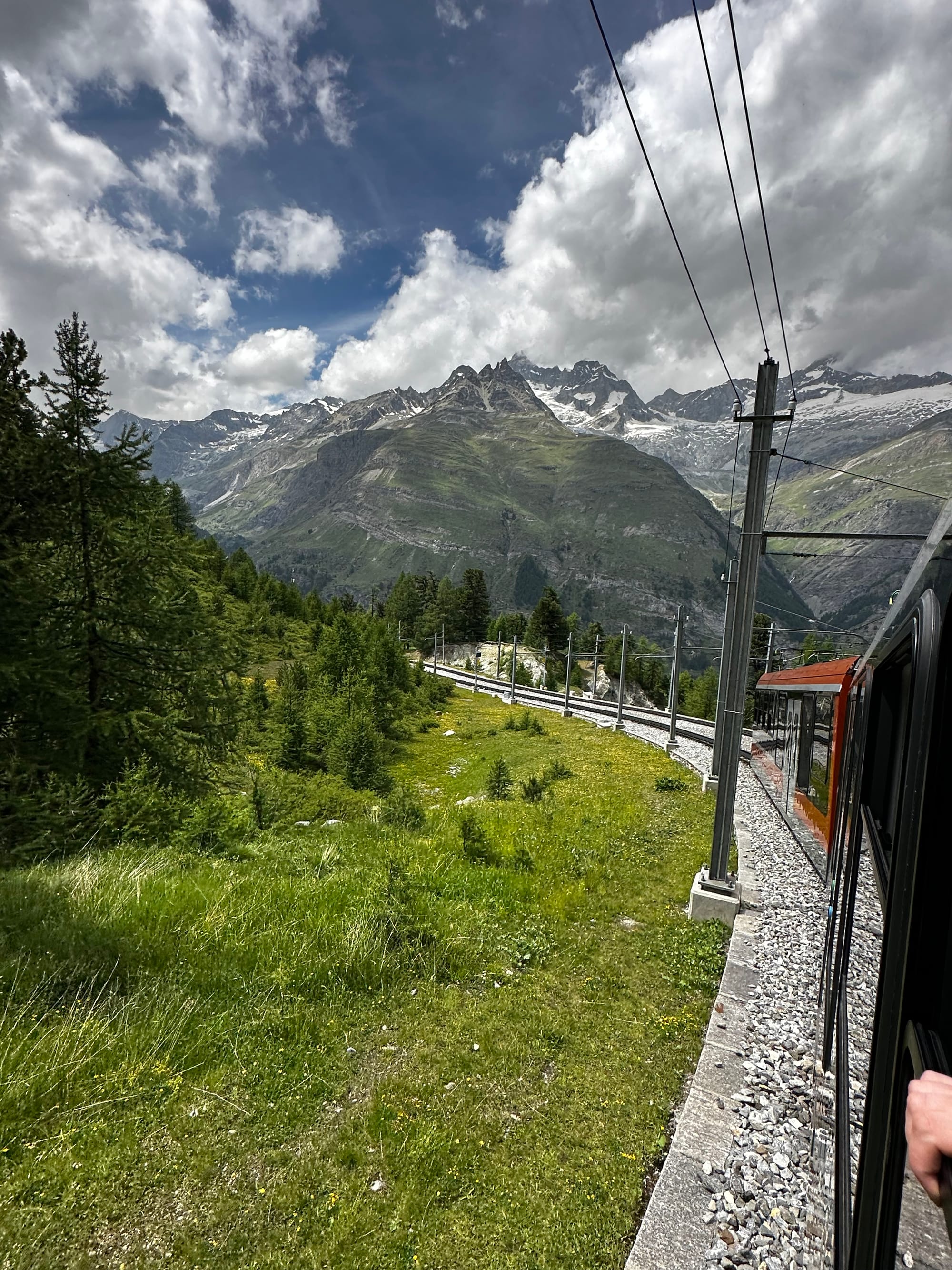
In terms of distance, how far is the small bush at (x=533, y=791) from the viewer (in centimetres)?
1770

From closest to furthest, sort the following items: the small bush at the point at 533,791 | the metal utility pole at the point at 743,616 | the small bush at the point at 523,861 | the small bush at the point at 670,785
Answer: the metal utility pole at the point at 743,616
the small bush at the point at 523,861
the small bush at the point at 533,791
the small bush at the point at 670,785

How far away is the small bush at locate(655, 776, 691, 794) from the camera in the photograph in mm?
19375

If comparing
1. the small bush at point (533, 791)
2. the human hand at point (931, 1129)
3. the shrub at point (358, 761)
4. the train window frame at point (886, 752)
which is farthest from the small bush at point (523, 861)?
the shrub at point (358, 761)

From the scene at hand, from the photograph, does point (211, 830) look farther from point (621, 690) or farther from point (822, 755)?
point (621, 690)

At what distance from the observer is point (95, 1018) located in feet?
15.9

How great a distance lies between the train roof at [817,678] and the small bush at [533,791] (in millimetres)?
8061

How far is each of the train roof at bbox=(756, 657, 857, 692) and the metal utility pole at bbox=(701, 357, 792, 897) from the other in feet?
5.28

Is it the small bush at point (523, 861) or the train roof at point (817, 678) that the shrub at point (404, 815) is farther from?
the train roof at point (817, 678)

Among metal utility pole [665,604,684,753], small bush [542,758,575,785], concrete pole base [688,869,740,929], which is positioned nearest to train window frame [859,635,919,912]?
concrete pole base [688,869,740,929]

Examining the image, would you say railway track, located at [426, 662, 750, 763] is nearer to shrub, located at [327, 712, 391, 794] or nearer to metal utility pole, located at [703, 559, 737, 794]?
metal utility pole, located at [703, 559, 737, 794]

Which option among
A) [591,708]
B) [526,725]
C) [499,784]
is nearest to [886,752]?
[499,784]

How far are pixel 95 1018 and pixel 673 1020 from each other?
6.21m

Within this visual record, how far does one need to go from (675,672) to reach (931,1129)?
2574 centimetres

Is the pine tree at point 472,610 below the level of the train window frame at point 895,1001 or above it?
above
